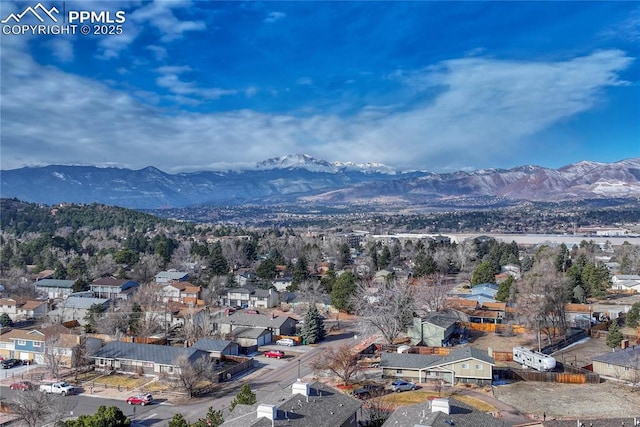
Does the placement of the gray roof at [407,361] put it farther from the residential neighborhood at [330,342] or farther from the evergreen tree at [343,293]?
the evergreen tree at [343,293]

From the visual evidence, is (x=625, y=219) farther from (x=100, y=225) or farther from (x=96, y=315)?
(x=96, y=315)

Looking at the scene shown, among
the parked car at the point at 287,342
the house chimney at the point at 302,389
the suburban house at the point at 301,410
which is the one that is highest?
the house chimney at the point at 302,389

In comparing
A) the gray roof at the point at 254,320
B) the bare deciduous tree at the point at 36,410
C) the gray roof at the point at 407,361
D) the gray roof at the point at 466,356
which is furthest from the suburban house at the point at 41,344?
the gray roof at the point at 466,356

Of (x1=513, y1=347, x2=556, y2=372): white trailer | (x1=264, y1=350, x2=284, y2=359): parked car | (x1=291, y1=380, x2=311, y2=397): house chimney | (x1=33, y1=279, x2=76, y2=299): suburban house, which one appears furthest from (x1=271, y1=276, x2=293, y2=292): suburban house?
(x1=291, y1=380, x2=311, y2=397): house chimney

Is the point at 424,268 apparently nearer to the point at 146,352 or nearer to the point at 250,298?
the point at 250,298

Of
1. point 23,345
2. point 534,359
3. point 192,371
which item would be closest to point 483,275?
point 534,359

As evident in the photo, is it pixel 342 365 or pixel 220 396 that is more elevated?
pixel 342 365
